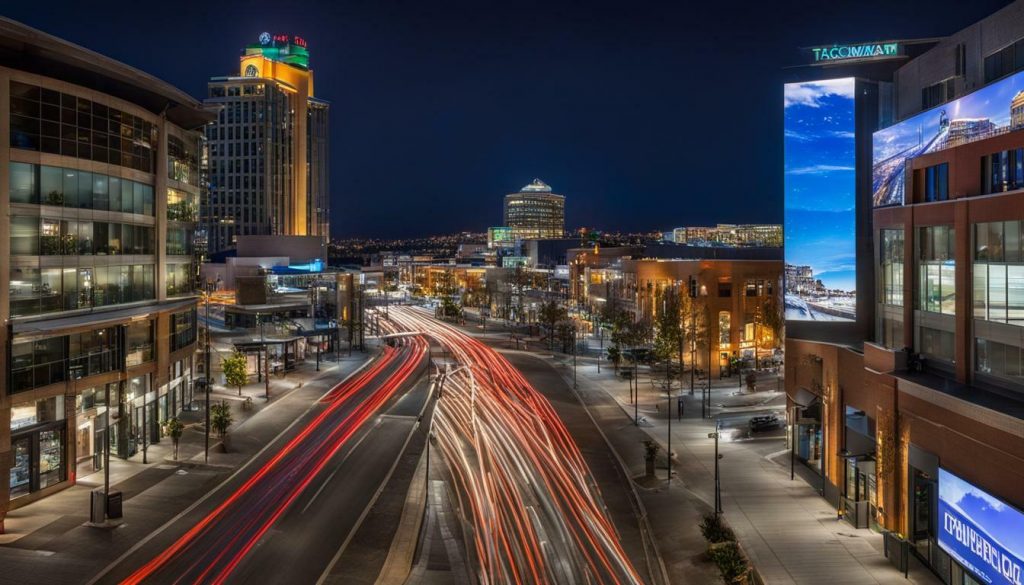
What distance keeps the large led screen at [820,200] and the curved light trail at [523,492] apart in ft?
53.7

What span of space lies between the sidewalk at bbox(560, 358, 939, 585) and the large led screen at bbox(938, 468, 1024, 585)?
8.33ft

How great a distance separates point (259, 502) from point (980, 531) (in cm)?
2494

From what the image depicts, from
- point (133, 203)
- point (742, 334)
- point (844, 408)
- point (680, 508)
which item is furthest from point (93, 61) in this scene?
point (742, 334)

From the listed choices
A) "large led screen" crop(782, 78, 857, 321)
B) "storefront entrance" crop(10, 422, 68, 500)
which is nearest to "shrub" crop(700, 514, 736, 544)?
"large led screen" crop(782, 78, 857, 321)

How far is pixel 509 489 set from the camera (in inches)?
1119

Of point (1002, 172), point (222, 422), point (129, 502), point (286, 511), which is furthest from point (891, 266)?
point (222, 422)

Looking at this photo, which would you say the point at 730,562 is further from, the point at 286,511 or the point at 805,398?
the point at 805,398

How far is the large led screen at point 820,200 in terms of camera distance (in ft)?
131

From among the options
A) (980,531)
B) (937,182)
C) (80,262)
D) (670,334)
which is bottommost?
(980,531)

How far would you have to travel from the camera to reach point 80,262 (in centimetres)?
3347

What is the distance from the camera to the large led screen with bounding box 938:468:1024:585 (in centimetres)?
1820

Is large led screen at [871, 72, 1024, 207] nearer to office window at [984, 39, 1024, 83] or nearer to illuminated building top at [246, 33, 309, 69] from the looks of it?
office window at [984, 39, 1024, 83]

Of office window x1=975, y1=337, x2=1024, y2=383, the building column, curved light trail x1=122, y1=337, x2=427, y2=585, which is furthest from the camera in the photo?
the building column

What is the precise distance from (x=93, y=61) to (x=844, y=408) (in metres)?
37.8
